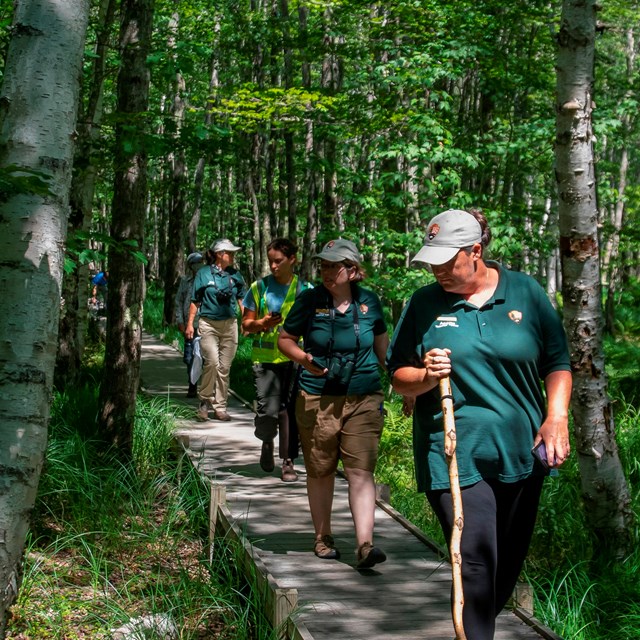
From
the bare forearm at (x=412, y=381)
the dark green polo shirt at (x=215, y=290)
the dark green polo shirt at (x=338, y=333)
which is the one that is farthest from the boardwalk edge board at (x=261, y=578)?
the dark green polo shirt at (x=215, y=290)

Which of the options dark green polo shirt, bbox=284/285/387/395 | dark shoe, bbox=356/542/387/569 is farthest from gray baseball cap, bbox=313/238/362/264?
dark shoe, bbox=356/542/387/569

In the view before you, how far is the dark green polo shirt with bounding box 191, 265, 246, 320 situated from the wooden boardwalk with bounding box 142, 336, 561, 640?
2.33 meters

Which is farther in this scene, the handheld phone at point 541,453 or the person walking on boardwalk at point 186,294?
the person walking on boardwalk at point 186,294

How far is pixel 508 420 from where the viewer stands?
12.7ft

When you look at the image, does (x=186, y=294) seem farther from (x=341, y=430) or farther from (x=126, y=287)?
(x=341, y=430)

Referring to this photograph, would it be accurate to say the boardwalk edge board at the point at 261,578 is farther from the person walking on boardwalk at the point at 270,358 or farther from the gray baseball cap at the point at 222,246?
the gray baseball cap at the point at 222,246

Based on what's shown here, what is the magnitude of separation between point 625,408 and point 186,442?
5.25 metres

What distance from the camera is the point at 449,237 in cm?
392

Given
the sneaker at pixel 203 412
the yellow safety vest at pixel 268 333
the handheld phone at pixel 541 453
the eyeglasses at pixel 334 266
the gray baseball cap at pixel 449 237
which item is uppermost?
the gray baseball cap at pixel 449 237

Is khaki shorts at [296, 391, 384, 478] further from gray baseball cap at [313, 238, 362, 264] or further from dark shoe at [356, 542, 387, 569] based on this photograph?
gray baseball cap at [313, 238, 362, 264]

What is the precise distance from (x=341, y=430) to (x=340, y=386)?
282 mm

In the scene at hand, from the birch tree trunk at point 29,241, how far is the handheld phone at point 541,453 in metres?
2.11

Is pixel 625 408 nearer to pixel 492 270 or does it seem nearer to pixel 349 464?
pixel 349 464

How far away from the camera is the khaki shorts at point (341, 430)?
5.95 meters
